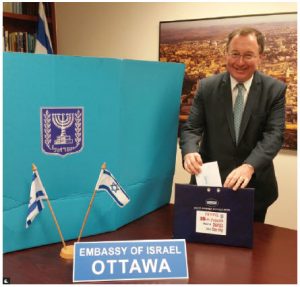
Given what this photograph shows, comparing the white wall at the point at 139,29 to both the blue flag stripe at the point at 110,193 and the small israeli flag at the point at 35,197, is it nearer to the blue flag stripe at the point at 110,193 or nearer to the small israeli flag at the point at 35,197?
the blue flag stripe at the point at 110,193

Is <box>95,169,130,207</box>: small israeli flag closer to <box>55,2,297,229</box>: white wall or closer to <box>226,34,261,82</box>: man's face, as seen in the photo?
<box>226,34,261,82</box>: man's face

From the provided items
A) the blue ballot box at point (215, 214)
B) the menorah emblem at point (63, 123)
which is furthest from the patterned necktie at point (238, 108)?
the menorah emblem at point (63, 123)

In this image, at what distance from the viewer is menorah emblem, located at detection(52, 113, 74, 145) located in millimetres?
1144

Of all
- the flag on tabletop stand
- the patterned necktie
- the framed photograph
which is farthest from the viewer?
the flag on tabletop stand

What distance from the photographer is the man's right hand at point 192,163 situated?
1.32m

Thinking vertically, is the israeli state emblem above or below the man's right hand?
above

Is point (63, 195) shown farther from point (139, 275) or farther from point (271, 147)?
point (271, 147)

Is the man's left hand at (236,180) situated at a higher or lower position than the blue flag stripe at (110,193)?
higher

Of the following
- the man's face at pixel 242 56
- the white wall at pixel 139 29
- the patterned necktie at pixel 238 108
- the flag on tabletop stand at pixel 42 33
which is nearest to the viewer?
the man's face at pixel 242 56

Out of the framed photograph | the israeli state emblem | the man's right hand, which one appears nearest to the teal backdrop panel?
the israeli state emblem

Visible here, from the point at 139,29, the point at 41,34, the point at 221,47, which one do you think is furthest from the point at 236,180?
the point at 41,34

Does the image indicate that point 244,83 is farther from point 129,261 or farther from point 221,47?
point 221,47

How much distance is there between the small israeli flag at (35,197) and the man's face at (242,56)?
917 mm

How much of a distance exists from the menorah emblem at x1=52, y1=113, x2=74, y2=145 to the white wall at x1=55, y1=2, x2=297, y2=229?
6.65ft
